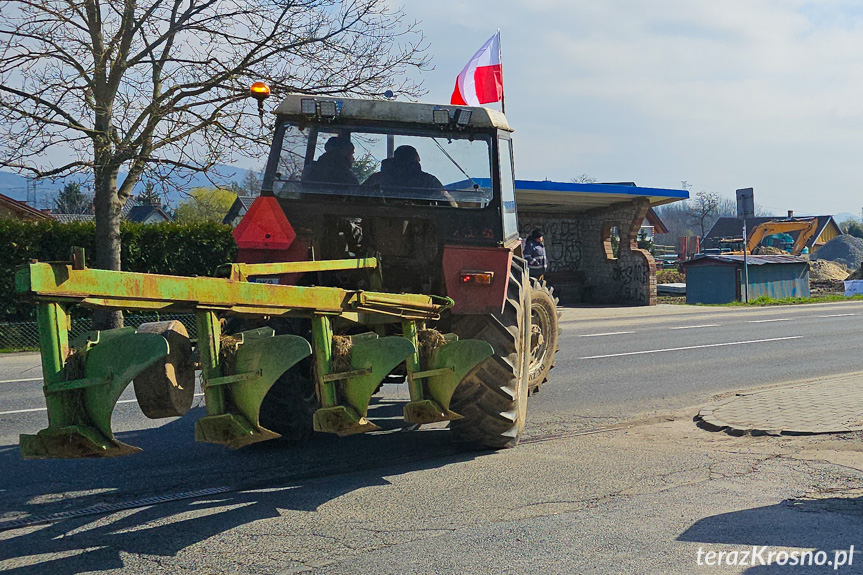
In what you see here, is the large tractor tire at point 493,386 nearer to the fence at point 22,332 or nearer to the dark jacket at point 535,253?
the dark jacket at point 535,253

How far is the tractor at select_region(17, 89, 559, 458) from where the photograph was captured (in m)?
4.01

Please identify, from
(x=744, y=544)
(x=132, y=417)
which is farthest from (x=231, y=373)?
(x=132, y=417)

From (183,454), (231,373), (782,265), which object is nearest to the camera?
(231,373)

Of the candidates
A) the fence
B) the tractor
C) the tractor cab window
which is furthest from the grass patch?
the tractor cab window

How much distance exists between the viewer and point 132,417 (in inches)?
308

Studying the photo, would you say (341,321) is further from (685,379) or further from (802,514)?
(685,379)

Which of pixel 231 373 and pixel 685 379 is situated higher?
pixel 231 373

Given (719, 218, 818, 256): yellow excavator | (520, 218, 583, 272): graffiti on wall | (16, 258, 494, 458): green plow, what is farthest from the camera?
(719, 218, 818, 256): yellow excavator

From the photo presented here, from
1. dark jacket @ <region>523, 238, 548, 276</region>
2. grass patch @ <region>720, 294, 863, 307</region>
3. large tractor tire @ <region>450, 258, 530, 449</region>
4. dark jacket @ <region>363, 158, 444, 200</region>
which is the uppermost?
dark jacket @ <region>363, 158, 444, 200</region>

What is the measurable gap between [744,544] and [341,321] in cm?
272

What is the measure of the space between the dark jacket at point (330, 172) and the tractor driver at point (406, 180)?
0.50 feet

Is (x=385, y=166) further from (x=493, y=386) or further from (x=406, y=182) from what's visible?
(x=493, y=386)

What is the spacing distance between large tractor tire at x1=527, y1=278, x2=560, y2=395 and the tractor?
0.03 meters

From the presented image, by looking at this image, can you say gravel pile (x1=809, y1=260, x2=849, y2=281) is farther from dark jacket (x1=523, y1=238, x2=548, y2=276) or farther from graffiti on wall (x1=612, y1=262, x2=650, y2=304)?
dark jacket (x1=523, y1=238, x2=548, y2=276)
